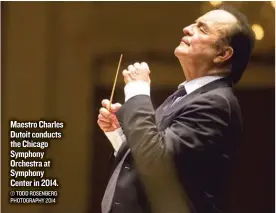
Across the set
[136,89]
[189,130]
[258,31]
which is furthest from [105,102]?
[258,31]

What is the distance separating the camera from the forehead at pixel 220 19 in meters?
1.07

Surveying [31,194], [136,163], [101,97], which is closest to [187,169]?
[136,163]

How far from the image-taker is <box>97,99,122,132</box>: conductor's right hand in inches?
45.6

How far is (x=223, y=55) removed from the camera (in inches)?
42.6

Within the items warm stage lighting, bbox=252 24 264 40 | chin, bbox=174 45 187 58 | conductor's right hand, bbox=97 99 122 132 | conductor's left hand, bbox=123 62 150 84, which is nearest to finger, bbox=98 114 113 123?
conductor's right hand, bbox=97 99 122 132

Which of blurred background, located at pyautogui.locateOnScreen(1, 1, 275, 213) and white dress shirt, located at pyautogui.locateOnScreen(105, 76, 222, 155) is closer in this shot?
white dress shirt, located at pyautogui.locateOnScreen(105, 76, 222, 155)

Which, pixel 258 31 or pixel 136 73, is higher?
pixel 258 31

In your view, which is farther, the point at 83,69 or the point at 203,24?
the point at 83,69

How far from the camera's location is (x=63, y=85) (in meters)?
1.22

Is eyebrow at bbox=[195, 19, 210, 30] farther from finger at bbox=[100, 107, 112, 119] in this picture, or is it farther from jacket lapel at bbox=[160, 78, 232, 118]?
finger at bbox=[100, 107, 112, 119]

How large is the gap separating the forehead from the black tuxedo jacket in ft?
0.41

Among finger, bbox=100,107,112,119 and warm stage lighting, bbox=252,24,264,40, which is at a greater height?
warm stage lighting, bbox=252,24,264,40

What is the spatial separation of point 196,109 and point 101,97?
274 mm

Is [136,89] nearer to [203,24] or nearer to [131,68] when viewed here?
[131,68]
